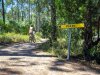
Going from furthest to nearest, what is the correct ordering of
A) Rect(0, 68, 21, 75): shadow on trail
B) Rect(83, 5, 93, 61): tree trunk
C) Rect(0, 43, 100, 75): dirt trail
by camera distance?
Rect(83, 5, 93, 61): tree trunk < Rect(0, 43, 100, 75): dirt trail < Rect(0, 68, 21, 75): shadow on trail

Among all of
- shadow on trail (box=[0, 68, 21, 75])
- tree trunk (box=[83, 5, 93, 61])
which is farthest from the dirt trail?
tree trunk (box=[83, 5, 93, 61])

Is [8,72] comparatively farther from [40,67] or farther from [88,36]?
[88,36]

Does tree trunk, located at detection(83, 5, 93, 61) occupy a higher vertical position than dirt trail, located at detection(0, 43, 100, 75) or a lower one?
higher

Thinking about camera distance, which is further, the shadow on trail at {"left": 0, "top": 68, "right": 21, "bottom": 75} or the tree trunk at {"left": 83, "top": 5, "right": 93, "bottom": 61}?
the tree trunk at {"left": 83, "top": 5, "right": 93, "bottom": 61}

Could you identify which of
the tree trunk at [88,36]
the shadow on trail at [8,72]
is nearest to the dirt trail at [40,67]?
the shadow on trail at [8,72]

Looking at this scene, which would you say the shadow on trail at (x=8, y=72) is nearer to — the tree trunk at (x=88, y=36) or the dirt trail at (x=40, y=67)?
the dirt trail at (x=40, y=67)

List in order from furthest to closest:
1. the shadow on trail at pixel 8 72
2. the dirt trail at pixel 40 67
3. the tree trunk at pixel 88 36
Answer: the tree trunk at pixel 88 36, the dirt trail at pixel 40 67, the shadow on trail at pixel 8 72

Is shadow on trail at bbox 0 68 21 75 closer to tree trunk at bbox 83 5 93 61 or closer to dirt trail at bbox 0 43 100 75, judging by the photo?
dirt trail at bbox 0 43 100 75

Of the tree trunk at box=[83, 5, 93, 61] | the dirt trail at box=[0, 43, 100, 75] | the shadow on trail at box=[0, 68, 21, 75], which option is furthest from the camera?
the tree trunk at box=[83, 5, 93, 61]

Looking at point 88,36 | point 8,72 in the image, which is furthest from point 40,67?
point 88,36

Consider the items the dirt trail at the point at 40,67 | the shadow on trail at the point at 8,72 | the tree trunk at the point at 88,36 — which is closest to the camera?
the shadow on trail at the point at 8,72

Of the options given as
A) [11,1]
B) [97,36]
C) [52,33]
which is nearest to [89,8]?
[97,36]

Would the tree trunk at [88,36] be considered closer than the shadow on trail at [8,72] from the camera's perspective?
No

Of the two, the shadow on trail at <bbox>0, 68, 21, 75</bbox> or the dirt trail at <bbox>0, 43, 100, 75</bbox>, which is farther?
the dirt trail at <bbox>0, 43, 100, 75</bbox>
